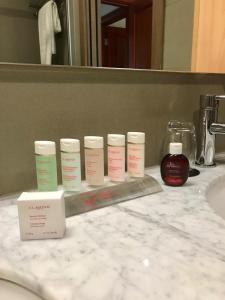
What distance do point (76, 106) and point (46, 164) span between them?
6.8 inches

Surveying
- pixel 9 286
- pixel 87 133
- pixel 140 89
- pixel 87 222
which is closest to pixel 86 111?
pixel 87 133

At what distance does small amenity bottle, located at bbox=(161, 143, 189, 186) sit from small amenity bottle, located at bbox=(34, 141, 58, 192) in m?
0.26

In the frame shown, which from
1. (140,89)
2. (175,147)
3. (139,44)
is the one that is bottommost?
(175,147)

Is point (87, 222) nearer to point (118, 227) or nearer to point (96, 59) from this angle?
point (118, 227)

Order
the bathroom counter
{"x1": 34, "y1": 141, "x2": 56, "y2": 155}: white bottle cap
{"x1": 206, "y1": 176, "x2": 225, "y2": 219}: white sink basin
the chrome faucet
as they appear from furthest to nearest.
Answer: the chrome faucet
{"x1": 206, "y1": 176, "x2": 225, "y2": 219}: white sink basin
{"x1": 34, "y1": 141, "x2": 56, "y2": 155}: white bottle cap
the bathroom counter

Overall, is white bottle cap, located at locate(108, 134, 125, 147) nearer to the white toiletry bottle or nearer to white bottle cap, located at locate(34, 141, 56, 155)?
the white toiletry bottle

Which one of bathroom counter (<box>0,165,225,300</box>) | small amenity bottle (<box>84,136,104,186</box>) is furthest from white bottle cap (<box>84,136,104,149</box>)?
bathroom counter (<box>0,165,225,300</box>)

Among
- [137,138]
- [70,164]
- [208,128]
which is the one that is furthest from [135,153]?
[208,128]

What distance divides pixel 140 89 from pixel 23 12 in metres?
0.33

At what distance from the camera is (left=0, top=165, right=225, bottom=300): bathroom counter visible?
1.05 feet

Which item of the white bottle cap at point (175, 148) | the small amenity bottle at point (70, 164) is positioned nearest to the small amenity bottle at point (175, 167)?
the white bottle cap at point (175, 148)

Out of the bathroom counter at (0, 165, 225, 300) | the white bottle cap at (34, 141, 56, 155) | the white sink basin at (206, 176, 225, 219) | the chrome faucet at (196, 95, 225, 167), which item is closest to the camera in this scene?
the bathroom counter at (0, 165, 225, 300)

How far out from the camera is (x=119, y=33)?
728 mm

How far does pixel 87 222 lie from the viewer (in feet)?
1.60
